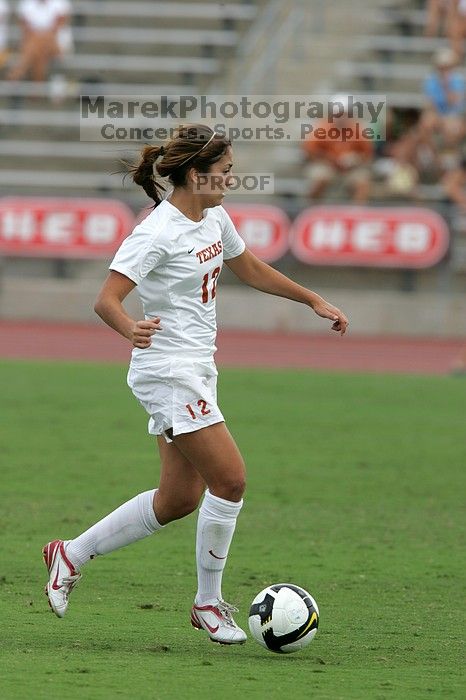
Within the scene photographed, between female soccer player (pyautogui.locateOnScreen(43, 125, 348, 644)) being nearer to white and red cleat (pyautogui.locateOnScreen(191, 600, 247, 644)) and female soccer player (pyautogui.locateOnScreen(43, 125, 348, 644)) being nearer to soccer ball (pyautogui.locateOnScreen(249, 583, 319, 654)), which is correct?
white and red cleat (pyautogui.locateOnScreen(191, 600, 247, 644))

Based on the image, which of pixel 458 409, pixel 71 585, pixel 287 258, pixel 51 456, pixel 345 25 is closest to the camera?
pixel 71 585

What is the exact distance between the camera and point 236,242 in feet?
19.5

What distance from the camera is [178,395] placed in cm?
547

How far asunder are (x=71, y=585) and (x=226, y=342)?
13.6 meters

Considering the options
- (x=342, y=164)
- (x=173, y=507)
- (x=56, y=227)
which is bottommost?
(x=173, y=507)

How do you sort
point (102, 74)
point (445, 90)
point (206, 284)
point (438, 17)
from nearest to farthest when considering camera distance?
Result: point (206, 284)
point (445, 90)
point (438, 17)
point (102, 74)

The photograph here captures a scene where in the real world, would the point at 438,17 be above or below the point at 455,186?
above

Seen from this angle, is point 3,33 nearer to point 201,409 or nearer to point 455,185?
point 455,185

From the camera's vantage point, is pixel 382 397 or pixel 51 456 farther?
pixel 382 397

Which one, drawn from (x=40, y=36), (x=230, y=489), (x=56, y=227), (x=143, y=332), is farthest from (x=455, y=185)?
(x=143, y=332)

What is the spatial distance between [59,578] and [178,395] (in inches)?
39.4

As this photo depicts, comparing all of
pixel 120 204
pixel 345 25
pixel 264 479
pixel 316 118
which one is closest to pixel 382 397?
pixel 264 479

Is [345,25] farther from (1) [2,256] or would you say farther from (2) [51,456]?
(2) [51,456]

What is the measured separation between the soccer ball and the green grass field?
0.07 metres
